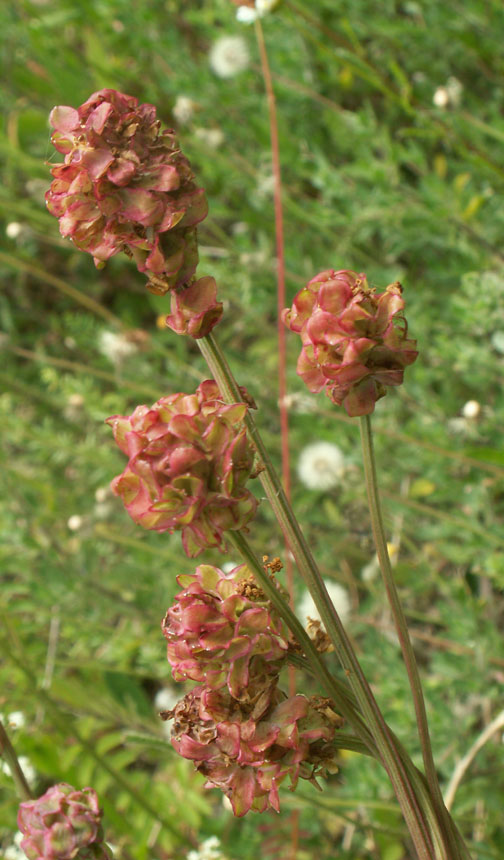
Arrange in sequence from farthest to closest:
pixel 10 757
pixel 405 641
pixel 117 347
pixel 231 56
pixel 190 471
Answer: pixel 231 56
pixel 117 347
pixel 10 757
pixel 405 641
pixel 190 471

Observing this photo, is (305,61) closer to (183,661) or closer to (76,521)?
(76,521)

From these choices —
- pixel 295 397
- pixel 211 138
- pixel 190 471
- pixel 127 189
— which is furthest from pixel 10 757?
pixel 211 138

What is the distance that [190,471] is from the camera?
58 cm

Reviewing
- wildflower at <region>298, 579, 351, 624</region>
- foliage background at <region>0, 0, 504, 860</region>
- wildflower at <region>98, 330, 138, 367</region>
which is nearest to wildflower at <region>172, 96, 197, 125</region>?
foliage background at <region>0, 0, 504, 860</region>

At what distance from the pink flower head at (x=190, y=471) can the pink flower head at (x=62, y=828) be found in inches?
14.6

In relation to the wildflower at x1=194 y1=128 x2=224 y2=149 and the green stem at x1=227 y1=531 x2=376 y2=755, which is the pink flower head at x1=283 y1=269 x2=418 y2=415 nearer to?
the green stem at x1=227 y1=531 x2=376 y2=755

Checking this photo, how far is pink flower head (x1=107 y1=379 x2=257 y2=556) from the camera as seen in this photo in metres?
0.57

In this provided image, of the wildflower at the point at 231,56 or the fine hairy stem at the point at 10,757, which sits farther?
the wildflower at the point at 231,56

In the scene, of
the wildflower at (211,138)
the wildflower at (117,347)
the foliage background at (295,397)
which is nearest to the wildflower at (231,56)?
the foliage background at (295,397)

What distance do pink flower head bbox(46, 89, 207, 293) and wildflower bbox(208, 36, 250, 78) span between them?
87.0 inches

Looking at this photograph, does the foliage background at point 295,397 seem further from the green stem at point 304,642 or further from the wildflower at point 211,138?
the green stem at point 304,642

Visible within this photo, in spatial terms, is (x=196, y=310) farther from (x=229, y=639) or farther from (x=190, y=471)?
(x=229, y=639)

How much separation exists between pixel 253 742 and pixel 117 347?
197 centimetres

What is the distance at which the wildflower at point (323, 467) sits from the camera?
2215 mm
